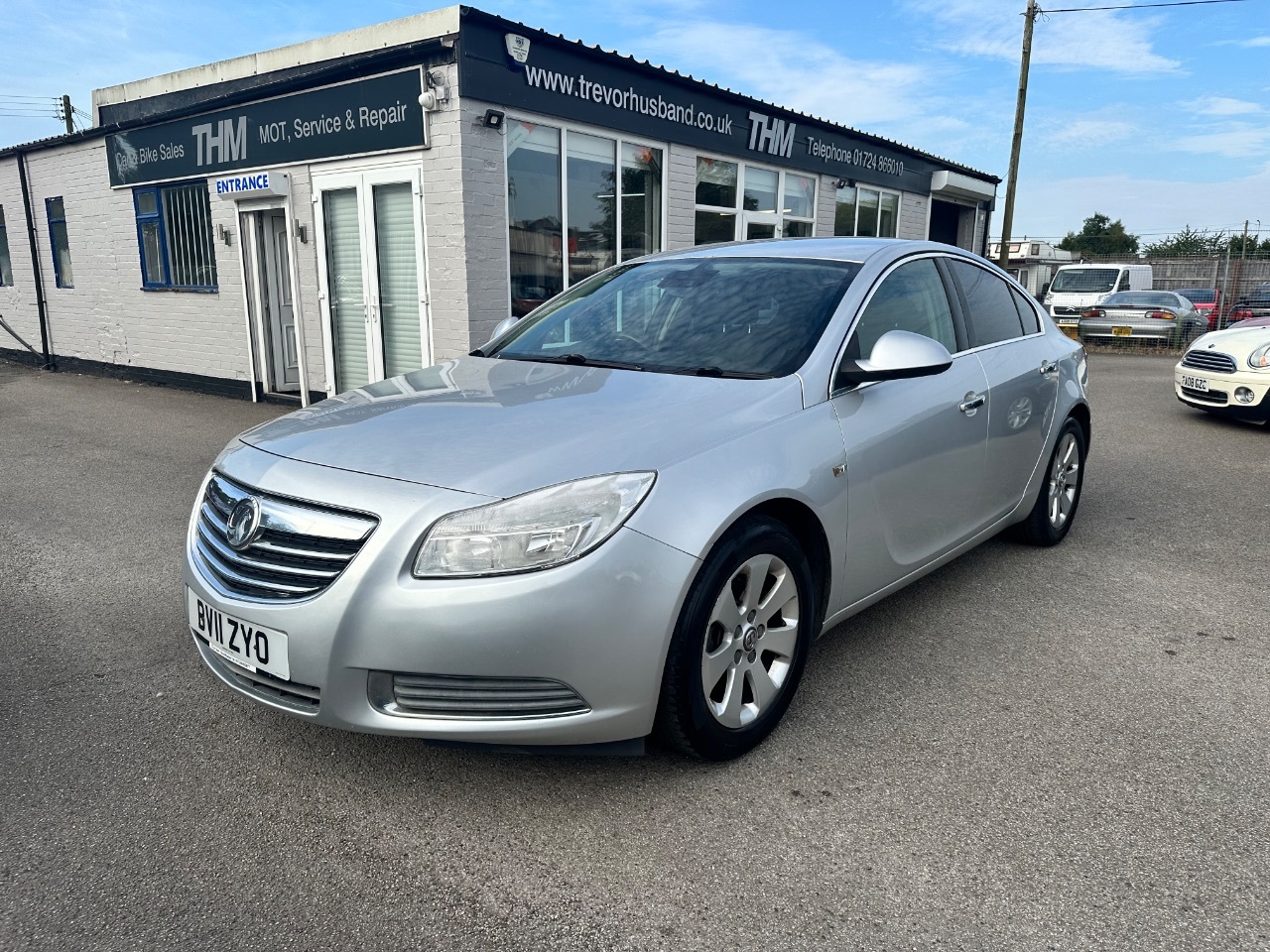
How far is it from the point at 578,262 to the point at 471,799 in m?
7.92

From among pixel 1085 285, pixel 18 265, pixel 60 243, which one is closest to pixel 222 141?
pixel 60 243

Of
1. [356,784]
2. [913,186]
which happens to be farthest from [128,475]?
[913,186]

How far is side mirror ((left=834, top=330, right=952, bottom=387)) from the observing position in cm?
306

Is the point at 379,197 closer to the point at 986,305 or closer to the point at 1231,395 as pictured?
the point at 986,305

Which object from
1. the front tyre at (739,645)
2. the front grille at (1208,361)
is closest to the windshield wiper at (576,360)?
the front tyre at (739,645)

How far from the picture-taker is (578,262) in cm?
984

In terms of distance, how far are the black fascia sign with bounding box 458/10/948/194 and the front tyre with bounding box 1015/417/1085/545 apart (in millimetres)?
5941

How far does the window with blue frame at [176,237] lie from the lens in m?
11.1

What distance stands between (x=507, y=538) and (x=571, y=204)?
794 centimetres

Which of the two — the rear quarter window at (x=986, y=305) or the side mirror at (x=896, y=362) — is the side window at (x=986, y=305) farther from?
the side mirror at (x=896, y=362)

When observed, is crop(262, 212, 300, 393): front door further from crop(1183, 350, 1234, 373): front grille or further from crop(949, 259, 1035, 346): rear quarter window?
crop(1183, 350, 1234, 373): front grille

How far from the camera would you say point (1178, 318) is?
17.6 meters

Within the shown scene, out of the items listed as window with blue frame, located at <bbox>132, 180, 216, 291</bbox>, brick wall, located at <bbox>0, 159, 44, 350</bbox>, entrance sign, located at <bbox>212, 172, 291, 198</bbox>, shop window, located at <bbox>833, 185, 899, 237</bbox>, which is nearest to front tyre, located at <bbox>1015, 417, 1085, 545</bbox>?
entrance sign, located at <bbox>212, 172, 291, 198</bbox>

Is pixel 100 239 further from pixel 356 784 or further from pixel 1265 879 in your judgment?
pixel 1265 879
